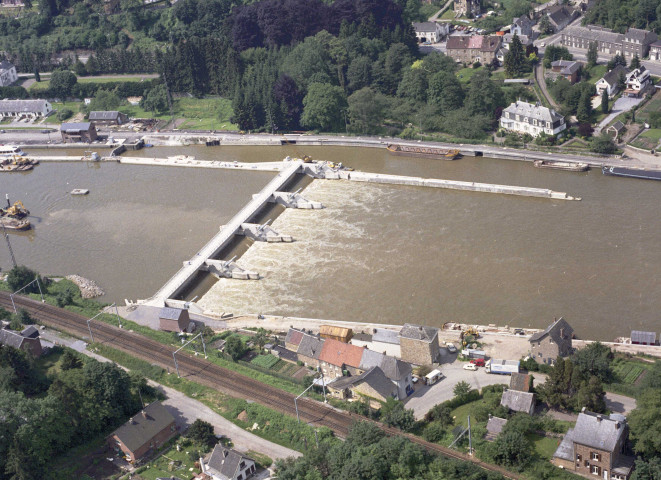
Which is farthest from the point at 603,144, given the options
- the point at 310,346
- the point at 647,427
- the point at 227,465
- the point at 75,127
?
the point at 75,127

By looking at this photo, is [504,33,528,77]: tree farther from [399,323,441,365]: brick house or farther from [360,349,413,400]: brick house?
[360,349,413,400]: brick house

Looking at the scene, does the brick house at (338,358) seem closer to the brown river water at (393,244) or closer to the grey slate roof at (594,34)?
the brown river water at (393,244)

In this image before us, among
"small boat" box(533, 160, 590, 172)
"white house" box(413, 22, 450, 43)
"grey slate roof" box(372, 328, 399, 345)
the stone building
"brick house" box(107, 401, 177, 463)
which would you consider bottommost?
"brick house" box(107, 401, 177, 463)

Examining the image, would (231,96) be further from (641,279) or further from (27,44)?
(641,279)

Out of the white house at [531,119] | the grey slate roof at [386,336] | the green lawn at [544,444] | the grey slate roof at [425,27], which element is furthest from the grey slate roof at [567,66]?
the green lawn at [544,444]

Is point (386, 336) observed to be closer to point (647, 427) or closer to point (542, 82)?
point (647, 427)

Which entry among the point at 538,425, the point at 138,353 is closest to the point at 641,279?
the point at 538,425

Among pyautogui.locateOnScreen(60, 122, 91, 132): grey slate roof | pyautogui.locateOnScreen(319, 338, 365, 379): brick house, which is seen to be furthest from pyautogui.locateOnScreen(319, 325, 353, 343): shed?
pyautogui.locateOnScreen(60, 122, 91, 132): grey slate roof
